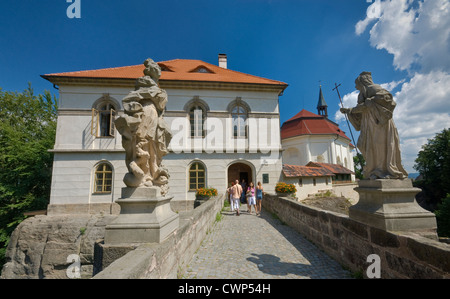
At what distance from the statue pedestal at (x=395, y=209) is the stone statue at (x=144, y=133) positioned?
317 centimetres

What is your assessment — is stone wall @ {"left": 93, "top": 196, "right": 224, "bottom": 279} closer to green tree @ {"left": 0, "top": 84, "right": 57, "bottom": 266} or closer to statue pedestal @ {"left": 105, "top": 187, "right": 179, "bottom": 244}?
statue pedestal @ {"left": 105, "top": 187, "right": 179, "bottom": 244}

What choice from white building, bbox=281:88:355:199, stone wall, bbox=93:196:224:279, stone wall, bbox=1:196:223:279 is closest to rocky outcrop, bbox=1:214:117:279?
stone wall, bbox=1:196:223:279

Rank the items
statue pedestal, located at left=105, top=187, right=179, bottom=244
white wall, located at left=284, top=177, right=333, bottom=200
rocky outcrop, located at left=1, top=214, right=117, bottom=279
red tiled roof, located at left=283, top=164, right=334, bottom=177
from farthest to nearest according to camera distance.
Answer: white wall, located at left=284, top=177, right=333, bottom=200 < red tiled roof, located at left=283, top=164, right=334, bottom=177 < rocky outcrop, located at left=1, top=214, right=117, bottom=279 < statue pedestal, located at left=105, top=187, right=179, bottom=244

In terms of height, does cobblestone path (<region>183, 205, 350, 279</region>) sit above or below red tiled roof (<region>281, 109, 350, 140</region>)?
below

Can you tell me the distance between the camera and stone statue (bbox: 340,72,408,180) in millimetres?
2861

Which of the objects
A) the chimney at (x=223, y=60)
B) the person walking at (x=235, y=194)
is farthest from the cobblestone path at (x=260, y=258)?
the chimney at (x=223, y=60)

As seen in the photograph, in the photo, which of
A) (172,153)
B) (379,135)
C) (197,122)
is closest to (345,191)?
(197,122)

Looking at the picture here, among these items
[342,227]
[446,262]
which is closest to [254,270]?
[342,227]

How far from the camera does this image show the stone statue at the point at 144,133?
2543 mm

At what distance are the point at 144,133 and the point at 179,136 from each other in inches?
413

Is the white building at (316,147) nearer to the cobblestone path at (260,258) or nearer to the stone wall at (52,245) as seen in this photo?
the cobblestone path at (260,258)

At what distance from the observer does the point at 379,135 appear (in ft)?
9.70

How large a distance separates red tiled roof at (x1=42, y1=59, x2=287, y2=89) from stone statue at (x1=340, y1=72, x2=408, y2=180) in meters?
11.4
